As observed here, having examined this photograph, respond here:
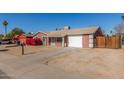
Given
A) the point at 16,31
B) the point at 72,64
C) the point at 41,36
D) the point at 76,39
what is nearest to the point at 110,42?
the point at 76,39

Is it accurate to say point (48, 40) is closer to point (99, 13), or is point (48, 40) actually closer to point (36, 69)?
point (36, 69)

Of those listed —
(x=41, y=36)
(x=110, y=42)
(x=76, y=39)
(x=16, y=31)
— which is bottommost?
(x=110, y=42)

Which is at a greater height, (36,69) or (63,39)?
(63,39)

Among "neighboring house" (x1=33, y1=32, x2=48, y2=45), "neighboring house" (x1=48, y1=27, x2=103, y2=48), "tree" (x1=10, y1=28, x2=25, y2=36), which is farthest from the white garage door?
"tree" (x1=10, y1=28, x2=25, y2=36)

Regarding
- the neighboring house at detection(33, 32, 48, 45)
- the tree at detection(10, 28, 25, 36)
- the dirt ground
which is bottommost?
the dirt ground

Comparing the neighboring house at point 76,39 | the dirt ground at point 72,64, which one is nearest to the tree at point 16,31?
the dirt ground at point 72,64

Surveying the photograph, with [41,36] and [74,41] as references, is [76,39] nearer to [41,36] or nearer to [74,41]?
[74,41]

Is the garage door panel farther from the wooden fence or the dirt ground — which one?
the dirt ground

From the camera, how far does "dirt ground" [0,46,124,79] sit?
7453 millimetres

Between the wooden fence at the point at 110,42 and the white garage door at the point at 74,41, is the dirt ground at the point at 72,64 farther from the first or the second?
the white garage door at the point at 74,41

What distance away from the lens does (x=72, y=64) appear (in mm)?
9102
